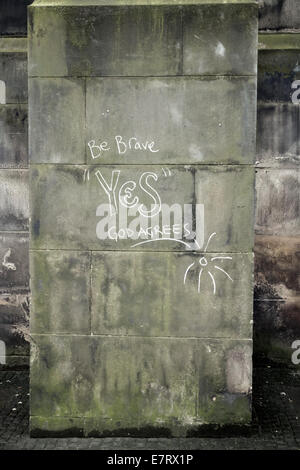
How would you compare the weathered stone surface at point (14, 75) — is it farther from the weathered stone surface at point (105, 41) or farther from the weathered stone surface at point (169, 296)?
the weathered stone surface at point (169, 296)

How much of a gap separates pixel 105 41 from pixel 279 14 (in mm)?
3786

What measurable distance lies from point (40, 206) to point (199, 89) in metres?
2.49

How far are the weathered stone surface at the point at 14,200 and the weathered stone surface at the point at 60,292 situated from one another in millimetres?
2422

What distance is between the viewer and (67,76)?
17.2 ft

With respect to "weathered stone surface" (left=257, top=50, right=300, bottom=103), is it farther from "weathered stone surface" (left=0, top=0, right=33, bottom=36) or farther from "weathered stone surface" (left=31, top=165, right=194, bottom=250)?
"weathered stone surface" (left=0, top=0, right=33, bottom=36)

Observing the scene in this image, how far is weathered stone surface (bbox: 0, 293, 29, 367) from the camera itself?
7.68 meters

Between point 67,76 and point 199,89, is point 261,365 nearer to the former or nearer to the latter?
point 199,89

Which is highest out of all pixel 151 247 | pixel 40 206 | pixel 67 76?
pixel 67 76

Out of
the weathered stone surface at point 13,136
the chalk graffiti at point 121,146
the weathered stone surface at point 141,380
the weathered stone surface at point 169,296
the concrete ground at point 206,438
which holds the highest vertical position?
the weathered stone surface at point 13,136

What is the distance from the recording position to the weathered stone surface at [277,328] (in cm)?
758

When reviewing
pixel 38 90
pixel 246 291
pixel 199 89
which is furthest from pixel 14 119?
pixel 246 291

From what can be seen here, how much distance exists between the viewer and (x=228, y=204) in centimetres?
528

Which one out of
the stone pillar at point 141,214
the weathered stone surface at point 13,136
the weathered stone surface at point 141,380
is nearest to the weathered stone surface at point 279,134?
the stone pillar at point 141,214

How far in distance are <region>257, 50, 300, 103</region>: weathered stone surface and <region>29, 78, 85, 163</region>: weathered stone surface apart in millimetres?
3613
